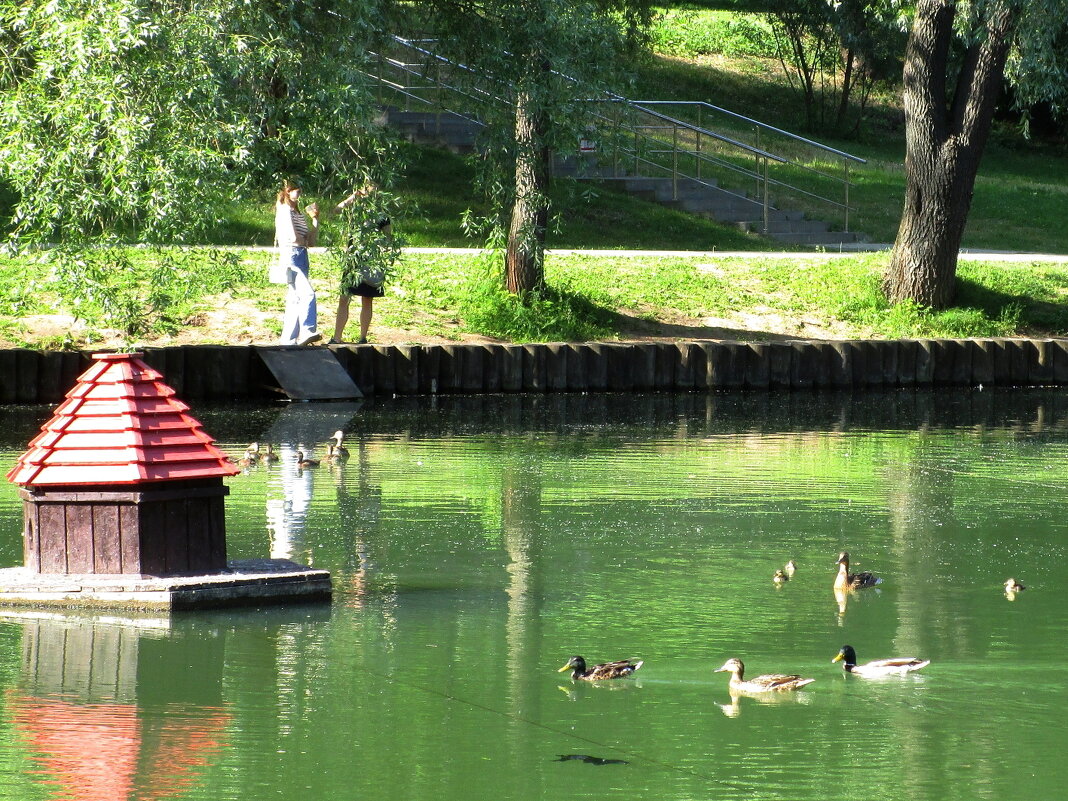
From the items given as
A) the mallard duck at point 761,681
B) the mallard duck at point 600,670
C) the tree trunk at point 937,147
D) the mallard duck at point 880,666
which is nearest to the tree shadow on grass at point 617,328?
the tree trunk at point 937,147

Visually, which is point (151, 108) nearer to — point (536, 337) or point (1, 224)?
point (536, 337)

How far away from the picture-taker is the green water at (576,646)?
745 centimetres

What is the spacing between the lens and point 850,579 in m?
11.1

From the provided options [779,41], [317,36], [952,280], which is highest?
[779,41]

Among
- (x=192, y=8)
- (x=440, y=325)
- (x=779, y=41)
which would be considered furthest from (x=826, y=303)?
(x=779, y=41)

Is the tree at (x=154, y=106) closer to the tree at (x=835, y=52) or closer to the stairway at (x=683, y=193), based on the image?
the stairway at (x=683, y=193)

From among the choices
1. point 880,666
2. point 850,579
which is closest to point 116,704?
point 880,666

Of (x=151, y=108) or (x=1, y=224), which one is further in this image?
(x=1, y=224)

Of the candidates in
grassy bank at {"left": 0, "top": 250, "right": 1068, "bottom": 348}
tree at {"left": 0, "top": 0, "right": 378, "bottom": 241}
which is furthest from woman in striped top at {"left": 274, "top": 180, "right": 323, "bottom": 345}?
tree at {"left": 0, "top": 0, "right": 378, "bottom": 241}

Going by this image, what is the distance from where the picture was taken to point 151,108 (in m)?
14.1

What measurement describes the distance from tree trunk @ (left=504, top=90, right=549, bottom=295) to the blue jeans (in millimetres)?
3160

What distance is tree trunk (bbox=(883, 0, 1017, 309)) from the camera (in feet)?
90.8

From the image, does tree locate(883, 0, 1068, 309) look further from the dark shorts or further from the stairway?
the dark shorts

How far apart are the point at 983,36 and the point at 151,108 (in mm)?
16099
